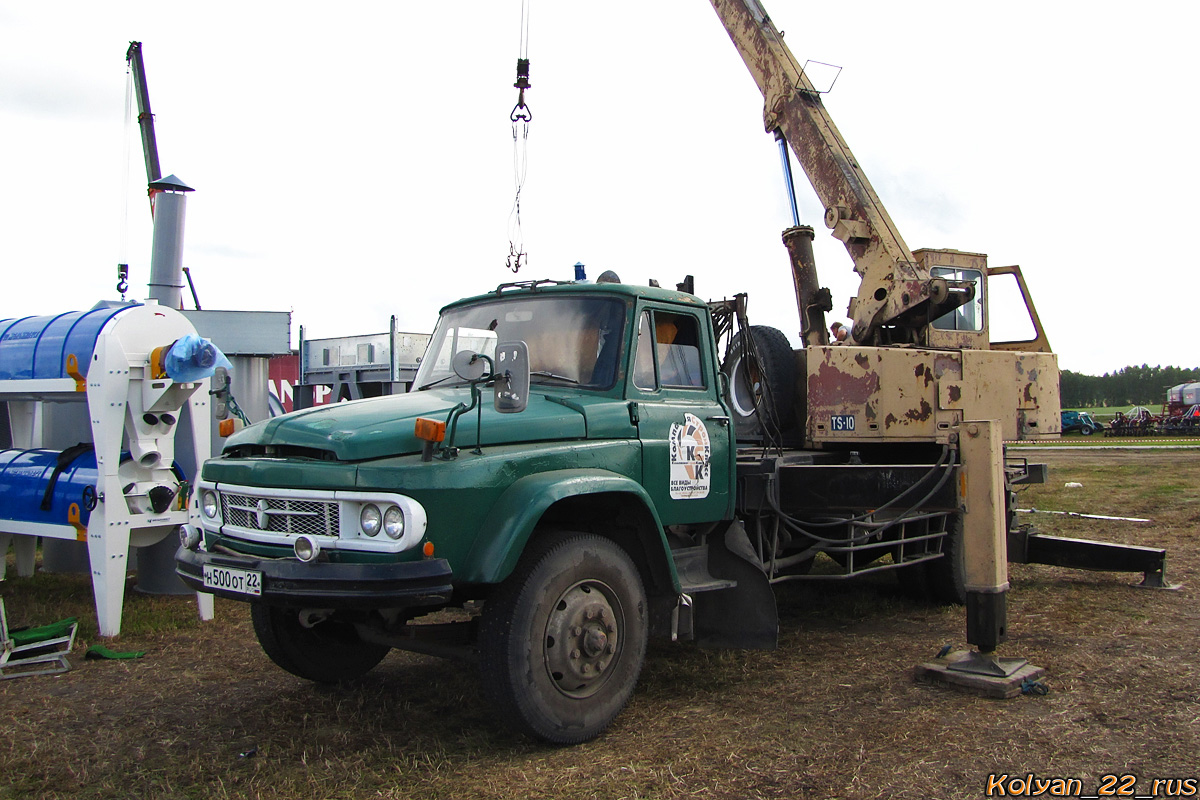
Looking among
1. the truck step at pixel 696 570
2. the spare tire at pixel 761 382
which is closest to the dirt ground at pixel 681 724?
the truck step at pixel 696 570

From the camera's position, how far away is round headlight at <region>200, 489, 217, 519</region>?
4.46 meters

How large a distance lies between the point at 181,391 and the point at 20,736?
2909 mm

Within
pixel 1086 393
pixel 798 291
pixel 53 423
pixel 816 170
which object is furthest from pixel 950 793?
pixel 1086 393

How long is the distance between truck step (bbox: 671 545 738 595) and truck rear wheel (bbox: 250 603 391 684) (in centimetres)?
171

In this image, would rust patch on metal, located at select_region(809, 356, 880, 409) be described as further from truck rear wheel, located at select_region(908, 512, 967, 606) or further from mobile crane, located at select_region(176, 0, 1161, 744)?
truck rear wheel, located at select_region(908, 512, 967, 606)

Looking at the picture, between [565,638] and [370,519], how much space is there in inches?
42.2

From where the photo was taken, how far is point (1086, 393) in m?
80.0

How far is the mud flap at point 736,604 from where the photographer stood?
5.13m

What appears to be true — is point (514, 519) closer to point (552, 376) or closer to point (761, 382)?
point (552, 376)

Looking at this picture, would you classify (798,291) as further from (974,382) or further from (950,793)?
(950,793)

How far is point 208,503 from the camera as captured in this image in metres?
4.51

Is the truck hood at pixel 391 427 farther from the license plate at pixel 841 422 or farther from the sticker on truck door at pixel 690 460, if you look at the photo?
the license plate at pixel 841 422

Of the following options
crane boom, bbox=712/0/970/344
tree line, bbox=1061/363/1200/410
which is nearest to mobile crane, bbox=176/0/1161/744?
crane boom, bbox=712/0/970/344

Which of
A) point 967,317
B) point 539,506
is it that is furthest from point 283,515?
point 967,317
